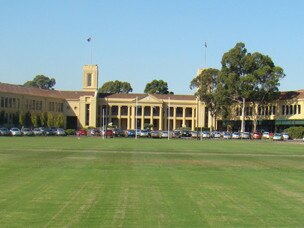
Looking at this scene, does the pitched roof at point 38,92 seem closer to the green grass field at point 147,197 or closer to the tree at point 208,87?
the tree at point 208,87

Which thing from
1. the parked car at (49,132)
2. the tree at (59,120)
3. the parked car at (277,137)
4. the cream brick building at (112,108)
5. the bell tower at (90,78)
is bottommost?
the parked car at (277,137)

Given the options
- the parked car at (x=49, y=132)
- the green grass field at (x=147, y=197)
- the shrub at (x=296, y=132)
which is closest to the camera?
the green grass field at (x=147, y=197)

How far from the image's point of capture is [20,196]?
15656 millimetres

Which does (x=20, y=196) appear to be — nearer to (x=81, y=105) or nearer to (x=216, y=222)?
(x=216, y=222)

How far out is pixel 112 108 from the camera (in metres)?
166

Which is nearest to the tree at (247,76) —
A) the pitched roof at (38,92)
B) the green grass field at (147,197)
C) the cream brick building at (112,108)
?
the cream brick building at (112,108)

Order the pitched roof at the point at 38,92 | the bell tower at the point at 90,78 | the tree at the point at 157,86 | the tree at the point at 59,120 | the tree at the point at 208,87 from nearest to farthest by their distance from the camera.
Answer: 1. the tree at the point at 208,87
2. the pitched roof at the point at 38,92
3. the tree at the point at 59,120
4. the bell tower at the point at 90,78
5. the tree at the point at 157,86

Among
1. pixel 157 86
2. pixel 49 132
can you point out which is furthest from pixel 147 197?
pixel 157 86

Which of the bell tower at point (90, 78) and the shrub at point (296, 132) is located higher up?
→ the bell tower at point (90, 78)

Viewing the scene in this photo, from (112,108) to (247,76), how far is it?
192 ft

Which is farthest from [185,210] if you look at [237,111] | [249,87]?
[237,111]

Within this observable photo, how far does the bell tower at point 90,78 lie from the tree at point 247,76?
2133 inches

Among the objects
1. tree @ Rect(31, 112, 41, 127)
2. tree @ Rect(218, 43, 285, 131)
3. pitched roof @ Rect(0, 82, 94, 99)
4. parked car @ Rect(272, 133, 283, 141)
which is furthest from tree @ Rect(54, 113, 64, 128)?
parked car @ Rect(272, 133, 283, 141)

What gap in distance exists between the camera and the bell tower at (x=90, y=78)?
16600 cm
